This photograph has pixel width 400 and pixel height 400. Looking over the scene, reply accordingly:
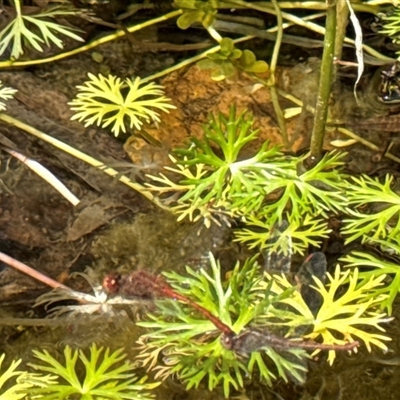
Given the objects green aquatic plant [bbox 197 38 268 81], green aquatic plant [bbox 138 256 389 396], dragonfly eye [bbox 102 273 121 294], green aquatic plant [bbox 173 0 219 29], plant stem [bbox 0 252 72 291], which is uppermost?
green aquatic plant [bbox 173 0 219 29]

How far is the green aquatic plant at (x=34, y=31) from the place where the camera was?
201 cm

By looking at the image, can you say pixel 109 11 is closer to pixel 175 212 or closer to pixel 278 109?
pixel 278 109

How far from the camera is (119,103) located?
1.84m

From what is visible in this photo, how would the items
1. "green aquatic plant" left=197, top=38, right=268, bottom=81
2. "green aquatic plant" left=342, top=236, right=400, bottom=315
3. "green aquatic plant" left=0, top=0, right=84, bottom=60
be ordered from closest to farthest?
1. "green aquatic plant" left=342, top=236, right=400, bottom=315
2. "green aquatic plant" left=197, top=38, right=268, bottom=81
3. "green aquatic plant" left=0, top=0, right=84, bottom=60

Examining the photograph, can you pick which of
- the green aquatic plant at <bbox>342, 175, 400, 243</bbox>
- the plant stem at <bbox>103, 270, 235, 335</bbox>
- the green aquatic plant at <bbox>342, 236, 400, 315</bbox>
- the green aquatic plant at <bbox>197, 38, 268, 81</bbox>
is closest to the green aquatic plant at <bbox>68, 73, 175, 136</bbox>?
the green aquatic plant at <bbox>197, 38, 268, 81</bbox>

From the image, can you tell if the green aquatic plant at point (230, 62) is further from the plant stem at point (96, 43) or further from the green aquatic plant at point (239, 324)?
the green aquatic plant at point (239, 324)

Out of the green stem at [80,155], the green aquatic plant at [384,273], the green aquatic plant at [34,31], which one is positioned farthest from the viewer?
the green aquatic plant at [34,31]

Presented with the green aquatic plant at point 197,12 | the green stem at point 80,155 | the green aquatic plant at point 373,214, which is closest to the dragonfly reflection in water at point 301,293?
the green aquatic plant at point 373,214

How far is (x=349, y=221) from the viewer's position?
5.03 feet

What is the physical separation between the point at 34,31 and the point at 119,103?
1.50 ft

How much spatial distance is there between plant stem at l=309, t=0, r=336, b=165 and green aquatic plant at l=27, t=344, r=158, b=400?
625 millimetres

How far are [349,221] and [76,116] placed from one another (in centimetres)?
73

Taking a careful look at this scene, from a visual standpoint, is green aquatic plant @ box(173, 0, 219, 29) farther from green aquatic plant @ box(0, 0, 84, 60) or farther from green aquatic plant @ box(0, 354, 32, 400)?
green aquatic plant @ box(0, 354, 32, 400)

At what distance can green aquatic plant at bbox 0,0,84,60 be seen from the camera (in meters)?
2.01
